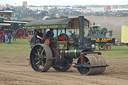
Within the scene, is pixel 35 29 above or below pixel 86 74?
above

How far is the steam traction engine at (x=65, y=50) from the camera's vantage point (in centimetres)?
1078

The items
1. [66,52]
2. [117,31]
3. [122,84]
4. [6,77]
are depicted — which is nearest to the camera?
[122,84]

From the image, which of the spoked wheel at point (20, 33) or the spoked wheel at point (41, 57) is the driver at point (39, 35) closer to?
the spoked wheel at point (41, 57)

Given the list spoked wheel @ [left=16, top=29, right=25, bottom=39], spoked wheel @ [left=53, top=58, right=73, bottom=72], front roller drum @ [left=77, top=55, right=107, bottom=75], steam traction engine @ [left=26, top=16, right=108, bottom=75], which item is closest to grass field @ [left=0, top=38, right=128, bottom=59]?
spoked wheel @ [left=53, top=58, right=73, bottom=72]

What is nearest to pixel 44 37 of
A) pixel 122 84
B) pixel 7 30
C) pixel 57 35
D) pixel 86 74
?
pixel 57 35

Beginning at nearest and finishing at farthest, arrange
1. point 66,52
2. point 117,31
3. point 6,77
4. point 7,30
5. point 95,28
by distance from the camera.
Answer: point 6,77 → point 66,52 → point 95,28 → point 7,30 → point 117,31

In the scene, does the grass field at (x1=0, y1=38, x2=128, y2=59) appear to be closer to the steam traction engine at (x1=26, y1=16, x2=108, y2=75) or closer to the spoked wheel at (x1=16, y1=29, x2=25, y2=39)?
the steam traction engine at (x1=26, y1=16, x2=108, y2=75)

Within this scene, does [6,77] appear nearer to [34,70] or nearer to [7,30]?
[34,70]

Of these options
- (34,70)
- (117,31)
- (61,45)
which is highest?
(61,45)

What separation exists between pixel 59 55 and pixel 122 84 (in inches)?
134

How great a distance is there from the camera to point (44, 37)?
40.2ft

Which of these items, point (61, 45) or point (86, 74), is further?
point (61, 45)

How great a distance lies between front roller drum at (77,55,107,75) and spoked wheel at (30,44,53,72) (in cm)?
118

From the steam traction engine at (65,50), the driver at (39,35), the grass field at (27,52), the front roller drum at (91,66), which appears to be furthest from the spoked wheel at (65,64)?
the grass field at (27,52)
